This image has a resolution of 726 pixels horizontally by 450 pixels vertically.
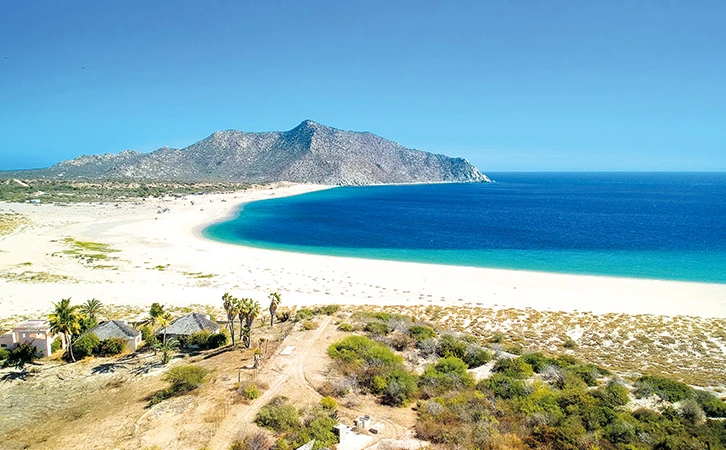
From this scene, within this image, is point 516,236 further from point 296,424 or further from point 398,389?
point 296,424

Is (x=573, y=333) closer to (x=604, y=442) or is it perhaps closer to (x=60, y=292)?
(x=604, y=442)

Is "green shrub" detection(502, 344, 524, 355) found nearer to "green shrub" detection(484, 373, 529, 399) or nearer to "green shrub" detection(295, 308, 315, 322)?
"green shrub" detection(484, 373, 529, 399)

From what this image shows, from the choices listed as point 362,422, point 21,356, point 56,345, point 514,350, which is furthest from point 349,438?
point 56,345

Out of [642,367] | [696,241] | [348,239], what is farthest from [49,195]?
[696,241]

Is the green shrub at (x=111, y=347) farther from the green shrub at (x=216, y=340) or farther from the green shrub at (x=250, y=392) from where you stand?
the green shrub at (x=250, y=392)

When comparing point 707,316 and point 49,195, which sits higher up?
point 49,195

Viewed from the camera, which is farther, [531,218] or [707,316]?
[531,218]

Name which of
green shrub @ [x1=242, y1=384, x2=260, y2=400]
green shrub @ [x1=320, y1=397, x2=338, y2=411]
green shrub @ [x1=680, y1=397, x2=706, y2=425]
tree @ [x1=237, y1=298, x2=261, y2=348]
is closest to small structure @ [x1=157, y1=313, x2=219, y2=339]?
tree @ [x1=237, y1=298, x2=261, y2=348]

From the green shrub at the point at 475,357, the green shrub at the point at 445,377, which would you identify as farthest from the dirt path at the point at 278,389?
the green shrub at the point at 475,357
